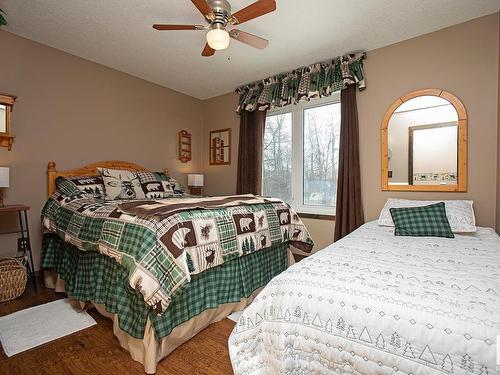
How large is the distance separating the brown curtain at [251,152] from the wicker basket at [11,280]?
2612mm

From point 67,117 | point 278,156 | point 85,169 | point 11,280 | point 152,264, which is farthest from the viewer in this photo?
point 278,156

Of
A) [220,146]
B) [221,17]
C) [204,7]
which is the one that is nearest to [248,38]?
[221,17]

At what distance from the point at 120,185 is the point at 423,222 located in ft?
9.66

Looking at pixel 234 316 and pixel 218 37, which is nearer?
pixel 218 37

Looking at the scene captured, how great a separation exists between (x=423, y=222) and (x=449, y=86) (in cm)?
144

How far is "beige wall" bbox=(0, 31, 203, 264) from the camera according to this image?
2.68 m

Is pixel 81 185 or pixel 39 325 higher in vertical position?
pixel 81 185

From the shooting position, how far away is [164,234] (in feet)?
5.00

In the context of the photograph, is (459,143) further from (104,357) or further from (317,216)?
(104,357)

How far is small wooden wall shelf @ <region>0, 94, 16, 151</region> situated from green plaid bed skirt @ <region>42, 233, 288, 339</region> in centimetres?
104

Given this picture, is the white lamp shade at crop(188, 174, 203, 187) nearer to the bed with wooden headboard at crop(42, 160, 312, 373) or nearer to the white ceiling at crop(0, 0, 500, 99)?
the white ceiling at crop(0, 0, 500, 99)

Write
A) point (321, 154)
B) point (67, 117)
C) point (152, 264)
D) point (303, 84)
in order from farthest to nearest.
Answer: point (321, 154), point (303, 84), point (67, 117), point (152, 264)

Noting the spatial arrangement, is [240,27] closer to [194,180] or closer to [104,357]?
[194,180]

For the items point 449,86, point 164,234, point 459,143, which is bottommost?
point 164,234
